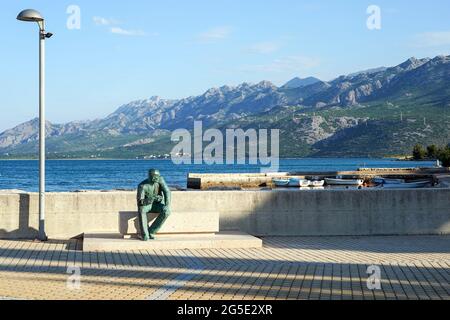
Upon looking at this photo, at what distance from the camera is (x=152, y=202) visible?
47.4 feet

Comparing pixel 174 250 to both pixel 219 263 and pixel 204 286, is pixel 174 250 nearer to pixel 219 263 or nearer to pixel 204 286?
pixel 219 263

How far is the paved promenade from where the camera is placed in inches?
371

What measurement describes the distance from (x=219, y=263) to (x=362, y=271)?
2.45 metres

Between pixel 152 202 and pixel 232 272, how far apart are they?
3.81 meters

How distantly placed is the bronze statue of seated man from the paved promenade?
1.03 m

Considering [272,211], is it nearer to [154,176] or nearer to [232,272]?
[154,176]

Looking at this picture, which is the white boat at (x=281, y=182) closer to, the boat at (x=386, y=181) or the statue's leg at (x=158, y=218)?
the boat at (x=386, y=181)

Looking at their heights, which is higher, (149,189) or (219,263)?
(149,189)

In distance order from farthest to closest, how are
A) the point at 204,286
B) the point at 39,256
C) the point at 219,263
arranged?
the point at 39,256 < the point at 219,263 < the point at 204,286

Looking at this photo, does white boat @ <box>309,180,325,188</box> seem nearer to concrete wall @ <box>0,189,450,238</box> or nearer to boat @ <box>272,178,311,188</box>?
boat @ <box>272,178,311,188</box>

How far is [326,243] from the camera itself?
1519cm

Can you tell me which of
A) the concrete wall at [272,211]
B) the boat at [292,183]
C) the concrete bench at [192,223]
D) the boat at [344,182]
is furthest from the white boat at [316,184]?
the concrete bench at [192,223]
